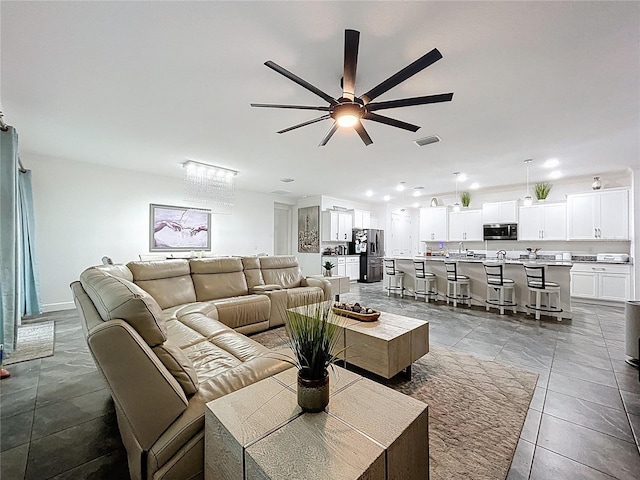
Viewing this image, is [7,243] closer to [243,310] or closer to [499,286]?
[243,310]

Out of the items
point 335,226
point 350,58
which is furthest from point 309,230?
point 350,58

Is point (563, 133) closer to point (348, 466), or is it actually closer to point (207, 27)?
point (207, 27)

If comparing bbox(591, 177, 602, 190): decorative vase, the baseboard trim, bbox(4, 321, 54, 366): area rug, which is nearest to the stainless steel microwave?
bbox(591, 177, 602, 190): decorative vase

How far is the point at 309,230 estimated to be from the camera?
27.8ft

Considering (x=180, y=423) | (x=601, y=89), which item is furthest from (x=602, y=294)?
(x=180, y=423)

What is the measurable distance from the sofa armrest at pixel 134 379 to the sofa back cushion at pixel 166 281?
2.31m

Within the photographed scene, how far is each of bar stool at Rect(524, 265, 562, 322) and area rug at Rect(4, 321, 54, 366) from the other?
6.75 metres

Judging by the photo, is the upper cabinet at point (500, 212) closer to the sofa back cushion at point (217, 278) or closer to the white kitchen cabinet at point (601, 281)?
the white kitchen cabinet at point (601, 281)

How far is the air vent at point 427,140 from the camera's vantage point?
3727 mm

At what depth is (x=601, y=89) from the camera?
8.29 ft

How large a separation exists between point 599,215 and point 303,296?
6.53 meters

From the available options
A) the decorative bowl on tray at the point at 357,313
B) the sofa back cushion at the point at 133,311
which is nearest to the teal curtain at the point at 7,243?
the sofa back cushion at the point at 133,311

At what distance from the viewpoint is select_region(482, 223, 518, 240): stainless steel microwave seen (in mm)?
6699

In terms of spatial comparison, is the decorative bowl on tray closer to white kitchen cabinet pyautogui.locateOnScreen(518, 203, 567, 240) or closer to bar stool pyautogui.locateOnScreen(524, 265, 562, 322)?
bar stool pyautogui.locateOnScreen(524, 265, 562, 322)
